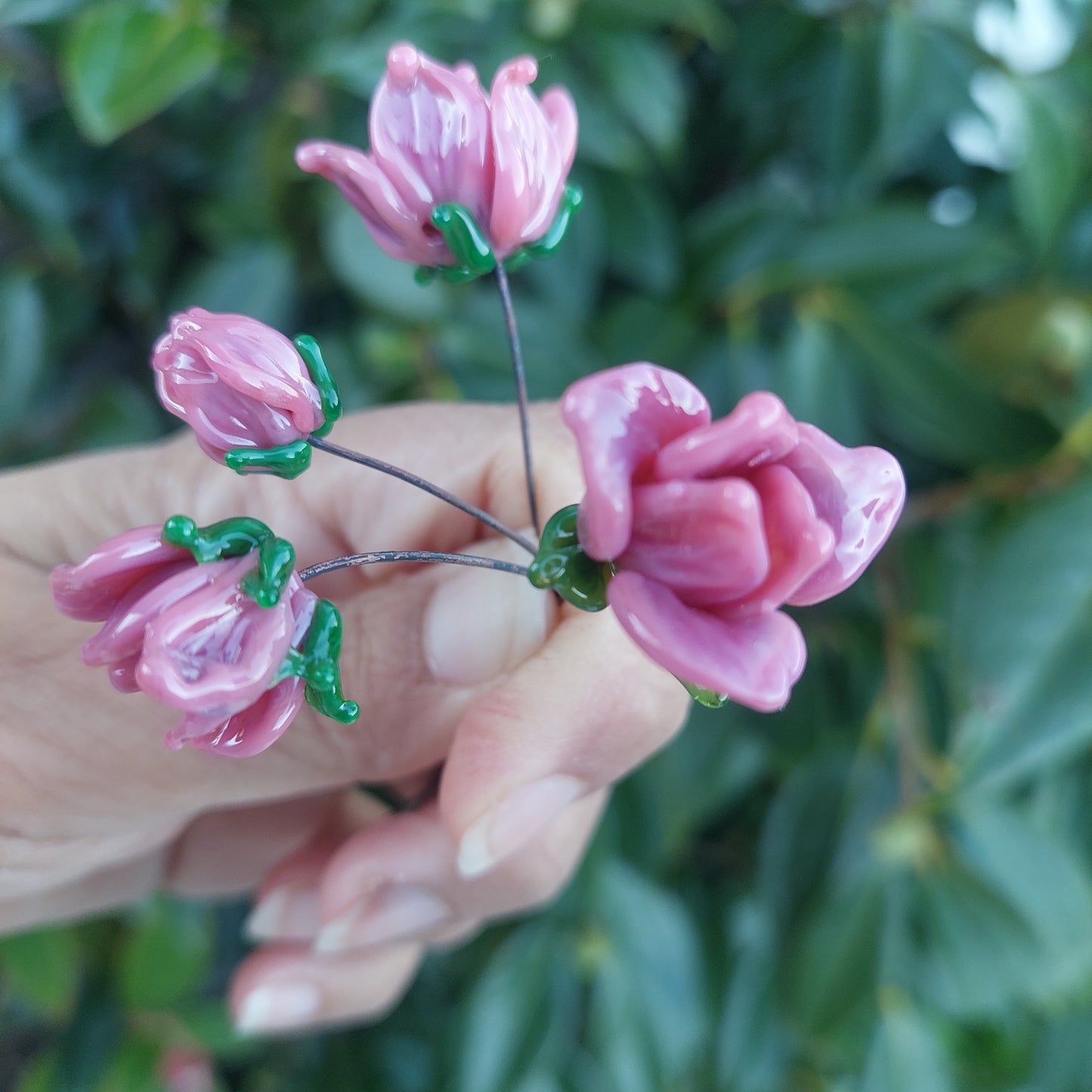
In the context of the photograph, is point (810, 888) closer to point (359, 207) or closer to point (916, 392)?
point (916, 392)

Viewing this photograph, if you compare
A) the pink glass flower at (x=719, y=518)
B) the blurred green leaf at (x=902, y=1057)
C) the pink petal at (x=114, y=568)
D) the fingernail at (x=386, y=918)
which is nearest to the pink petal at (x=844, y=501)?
the pink glass flower at (x=719, y=518)

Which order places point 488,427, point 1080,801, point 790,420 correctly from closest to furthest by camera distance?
1. point 790,420
2. point 488,427
3. point 1080,801

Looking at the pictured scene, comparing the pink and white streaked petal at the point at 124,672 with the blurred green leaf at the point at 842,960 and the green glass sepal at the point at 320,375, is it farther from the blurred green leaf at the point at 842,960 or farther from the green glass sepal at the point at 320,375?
the blurred green leaf at the point at 842,960

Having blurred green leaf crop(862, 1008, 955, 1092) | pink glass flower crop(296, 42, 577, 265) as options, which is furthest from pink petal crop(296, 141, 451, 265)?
blurred green leaf crop(862, 1008, 955, 1092)

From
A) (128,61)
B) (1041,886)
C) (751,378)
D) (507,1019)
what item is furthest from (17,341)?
(1041,886)

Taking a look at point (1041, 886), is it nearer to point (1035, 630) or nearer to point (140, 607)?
point (1035, 630)

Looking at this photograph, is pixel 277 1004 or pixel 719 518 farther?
pixel 277 1004

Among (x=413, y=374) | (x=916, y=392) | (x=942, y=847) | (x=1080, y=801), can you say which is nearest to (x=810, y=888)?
(x=942, y=847)
